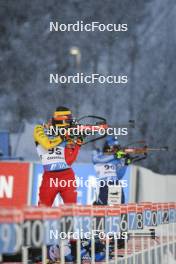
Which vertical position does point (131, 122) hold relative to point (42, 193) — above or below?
above

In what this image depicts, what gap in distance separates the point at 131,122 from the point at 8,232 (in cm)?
319

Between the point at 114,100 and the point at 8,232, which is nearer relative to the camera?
the point at 8,232

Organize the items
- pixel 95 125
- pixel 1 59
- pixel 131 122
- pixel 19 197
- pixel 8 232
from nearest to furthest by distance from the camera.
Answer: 1. pixel 8 232
2. pixel 95 125
3. pixel 131 122
4. pixel 19 197
5. pixel 1 59

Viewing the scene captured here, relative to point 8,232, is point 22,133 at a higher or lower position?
higher

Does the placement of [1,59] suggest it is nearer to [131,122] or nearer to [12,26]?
[12,26]

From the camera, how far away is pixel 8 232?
326cm

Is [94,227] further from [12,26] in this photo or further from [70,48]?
[12,26]

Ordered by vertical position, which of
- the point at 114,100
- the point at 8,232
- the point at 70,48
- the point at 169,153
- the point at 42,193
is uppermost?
the point at 70,48

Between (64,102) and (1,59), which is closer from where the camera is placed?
(64,102)

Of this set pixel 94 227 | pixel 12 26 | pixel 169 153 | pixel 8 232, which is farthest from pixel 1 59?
pixel 8 232

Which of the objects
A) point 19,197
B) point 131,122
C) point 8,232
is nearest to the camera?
point 8,232

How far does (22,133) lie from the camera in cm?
1597

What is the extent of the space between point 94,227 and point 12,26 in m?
14.8

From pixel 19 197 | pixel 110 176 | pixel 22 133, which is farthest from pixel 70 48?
pixel 110 176
